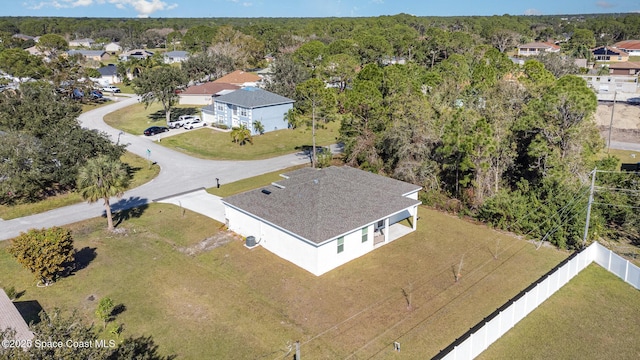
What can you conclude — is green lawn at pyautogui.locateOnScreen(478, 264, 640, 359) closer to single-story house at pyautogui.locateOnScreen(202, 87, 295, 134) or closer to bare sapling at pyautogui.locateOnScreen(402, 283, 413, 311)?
bare sapling at pyautogui.locateOnScreen(402, 283, 413, 311)

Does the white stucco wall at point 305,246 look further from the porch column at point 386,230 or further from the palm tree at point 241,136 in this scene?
the palm tree at point 241,136

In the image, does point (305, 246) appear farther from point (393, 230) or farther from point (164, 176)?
point (164, 176)

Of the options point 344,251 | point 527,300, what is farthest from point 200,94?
point 527,300

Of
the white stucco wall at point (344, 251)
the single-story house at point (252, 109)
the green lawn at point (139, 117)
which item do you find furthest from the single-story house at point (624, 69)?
the white stucco wall at point (344, 251)

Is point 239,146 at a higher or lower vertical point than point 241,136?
lower

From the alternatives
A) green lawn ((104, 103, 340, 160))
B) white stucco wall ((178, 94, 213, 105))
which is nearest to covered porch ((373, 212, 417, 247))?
green lawn ((104, 103, 340, 160))

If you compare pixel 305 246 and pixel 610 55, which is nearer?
pixel 305 246
